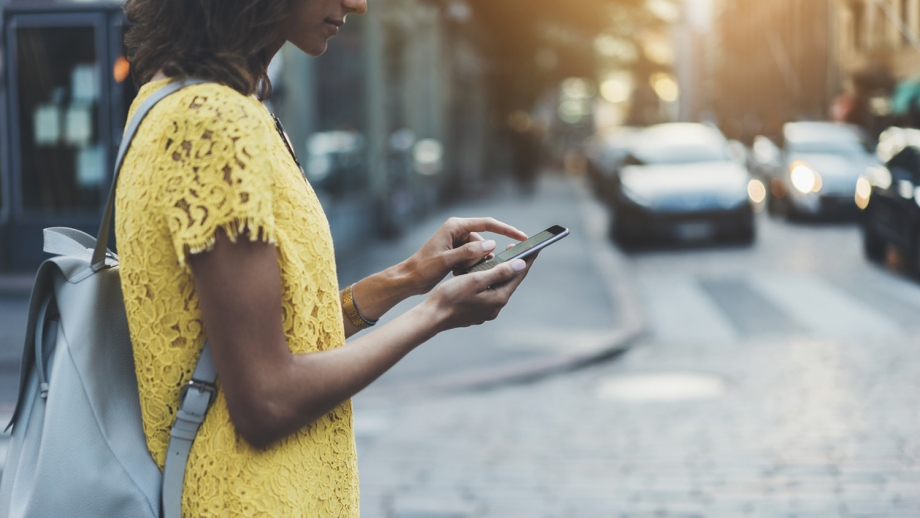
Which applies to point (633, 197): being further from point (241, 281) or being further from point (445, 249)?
point (241, 281)

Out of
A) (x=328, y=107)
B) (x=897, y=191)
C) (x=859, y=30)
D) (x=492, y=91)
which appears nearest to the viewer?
(x=897, y=191)

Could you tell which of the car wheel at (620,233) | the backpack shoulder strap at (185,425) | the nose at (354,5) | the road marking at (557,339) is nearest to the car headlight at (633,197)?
the car wheel at (620,233)

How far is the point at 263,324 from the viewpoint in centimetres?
138

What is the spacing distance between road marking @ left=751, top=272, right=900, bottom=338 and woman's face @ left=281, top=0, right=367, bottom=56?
25.8ft

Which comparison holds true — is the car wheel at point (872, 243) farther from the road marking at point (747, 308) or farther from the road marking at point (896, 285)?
the road marking at point (747, 308)

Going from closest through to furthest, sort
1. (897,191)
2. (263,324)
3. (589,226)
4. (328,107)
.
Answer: (263,324), (897,191), (328,107), (589,226)

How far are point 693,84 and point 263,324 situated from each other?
83.8 metres

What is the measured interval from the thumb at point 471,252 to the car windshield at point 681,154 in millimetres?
15242

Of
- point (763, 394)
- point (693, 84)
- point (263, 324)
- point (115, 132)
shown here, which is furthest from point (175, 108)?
point (693, 84)

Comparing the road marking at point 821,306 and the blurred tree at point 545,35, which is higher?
the blurred tree at point 545,35

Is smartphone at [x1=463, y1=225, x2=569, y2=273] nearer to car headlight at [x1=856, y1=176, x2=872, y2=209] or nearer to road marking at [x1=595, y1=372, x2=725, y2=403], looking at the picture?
road marking at [x1=595, y1=372, x2=725, y2=403]

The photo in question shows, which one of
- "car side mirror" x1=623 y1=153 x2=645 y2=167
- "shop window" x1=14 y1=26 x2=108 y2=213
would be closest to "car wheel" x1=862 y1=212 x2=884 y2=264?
"car side mirror" x1=623 y1=153 x2=645 y2=167

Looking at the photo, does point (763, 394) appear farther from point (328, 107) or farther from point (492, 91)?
point (492, 91)

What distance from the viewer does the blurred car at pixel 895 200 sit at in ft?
37.1
